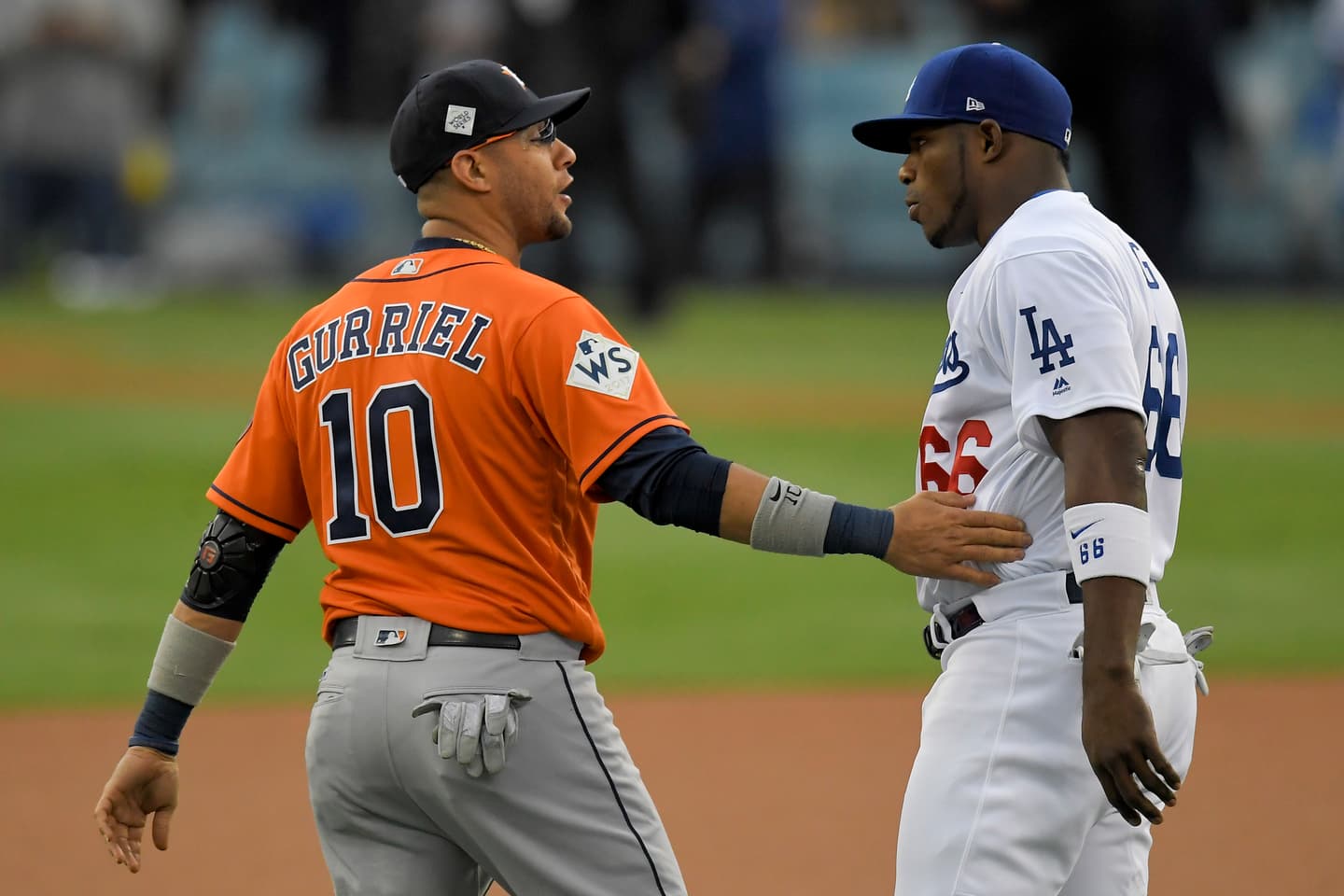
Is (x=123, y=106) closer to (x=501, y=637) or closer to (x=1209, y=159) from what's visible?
(x=1209, y=159)

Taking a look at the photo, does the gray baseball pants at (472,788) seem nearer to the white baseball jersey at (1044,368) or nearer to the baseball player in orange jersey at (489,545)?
the baseball player in orange jersey at (489,545)

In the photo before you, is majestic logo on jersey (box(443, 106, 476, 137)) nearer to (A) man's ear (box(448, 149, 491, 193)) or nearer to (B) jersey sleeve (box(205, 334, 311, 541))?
(A) man's ear (box(448, 149, 491, 193))

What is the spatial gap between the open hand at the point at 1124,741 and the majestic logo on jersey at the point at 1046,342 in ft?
1.78

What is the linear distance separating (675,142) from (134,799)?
1667cm

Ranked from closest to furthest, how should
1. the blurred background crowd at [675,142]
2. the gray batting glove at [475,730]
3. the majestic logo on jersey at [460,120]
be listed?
the gray batting glove at [475,730]
the majestic logo on jersey at [460,120]
the blurred background crowd at [675,142]

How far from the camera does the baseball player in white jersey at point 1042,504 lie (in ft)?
9.72

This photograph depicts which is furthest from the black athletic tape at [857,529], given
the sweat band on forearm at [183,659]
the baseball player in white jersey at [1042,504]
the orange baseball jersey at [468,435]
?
the sweat band on forearm at [183,659]

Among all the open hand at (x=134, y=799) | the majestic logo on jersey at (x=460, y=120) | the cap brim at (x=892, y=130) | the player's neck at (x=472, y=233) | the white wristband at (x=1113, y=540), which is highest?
the cap brim at (x=892, y=130)

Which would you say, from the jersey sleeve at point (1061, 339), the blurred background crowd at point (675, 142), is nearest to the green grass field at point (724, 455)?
the blurred background crowd at point (675, 142)

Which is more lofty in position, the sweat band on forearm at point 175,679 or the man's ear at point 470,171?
the man's ear at point 470,171

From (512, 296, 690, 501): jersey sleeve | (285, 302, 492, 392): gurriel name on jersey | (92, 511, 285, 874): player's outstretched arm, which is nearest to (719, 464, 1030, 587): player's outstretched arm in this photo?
(512, 296, 690, 501): jersey sleeve

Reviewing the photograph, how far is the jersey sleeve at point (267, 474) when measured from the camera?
362 centimetres

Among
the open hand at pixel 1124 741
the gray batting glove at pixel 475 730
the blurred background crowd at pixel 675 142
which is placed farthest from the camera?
the blurred background crowd at pixel 675 142

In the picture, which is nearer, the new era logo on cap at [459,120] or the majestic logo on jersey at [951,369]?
the majestic logo on jersey at [951,369]
